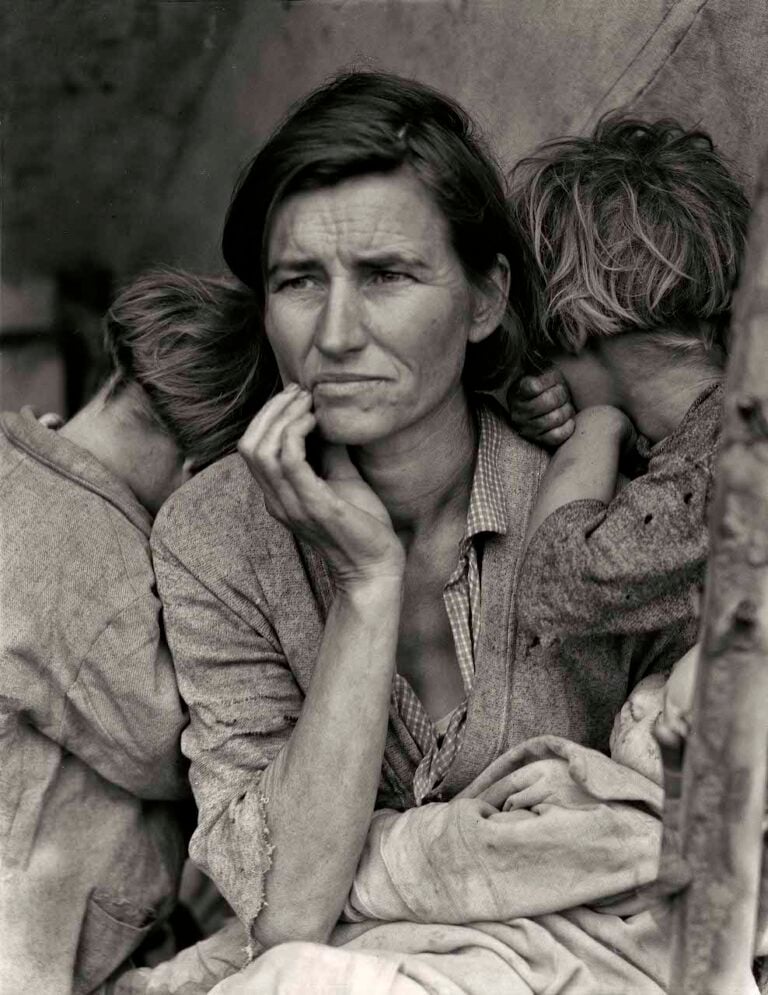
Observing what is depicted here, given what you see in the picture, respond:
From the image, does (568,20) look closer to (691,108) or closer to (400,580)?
(691,108)

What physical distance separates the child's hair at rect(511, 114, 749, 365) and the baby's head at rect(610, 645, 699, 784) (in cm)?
56

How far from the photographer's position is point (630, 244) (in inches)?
91.0

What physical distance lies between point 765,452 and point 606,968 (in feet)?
2.93

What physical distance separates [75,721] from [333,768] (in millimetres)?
569

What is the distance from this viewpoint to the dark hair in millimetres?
2170

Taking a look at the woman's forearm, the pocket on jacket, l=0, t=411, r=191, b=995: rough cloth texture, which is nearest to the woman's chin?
the woman's forearm

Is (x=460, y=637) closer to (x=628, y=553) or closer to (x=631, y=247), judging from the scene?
(x=628, y=553)

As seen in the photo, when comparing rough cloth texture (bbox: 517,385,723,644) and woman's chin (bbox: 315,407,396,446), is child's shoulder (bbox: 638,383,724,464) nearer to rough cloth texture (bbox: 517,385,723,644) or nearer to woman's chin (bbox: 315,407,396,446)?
rough cloth texture (bbox: 517,385,723,644)

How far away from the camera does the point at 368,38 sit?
125 inches

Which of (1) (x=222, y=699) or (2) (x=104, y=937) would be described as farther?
(2) (x=104, y=937)

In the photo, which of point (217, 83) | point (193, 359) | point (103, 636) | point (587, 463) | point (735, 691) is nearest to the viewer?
point (735, 691)

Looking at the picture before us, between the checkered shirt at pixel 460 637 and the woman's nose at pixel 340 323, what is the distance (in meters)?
0.37

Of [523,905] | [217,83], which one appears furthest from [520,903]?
[217,83]

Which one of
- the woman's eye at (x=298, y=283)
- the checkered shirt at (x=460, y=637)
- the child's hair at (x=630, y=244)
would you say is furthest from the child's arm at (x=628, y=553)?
the woman's eye at (x=298, y=283)
